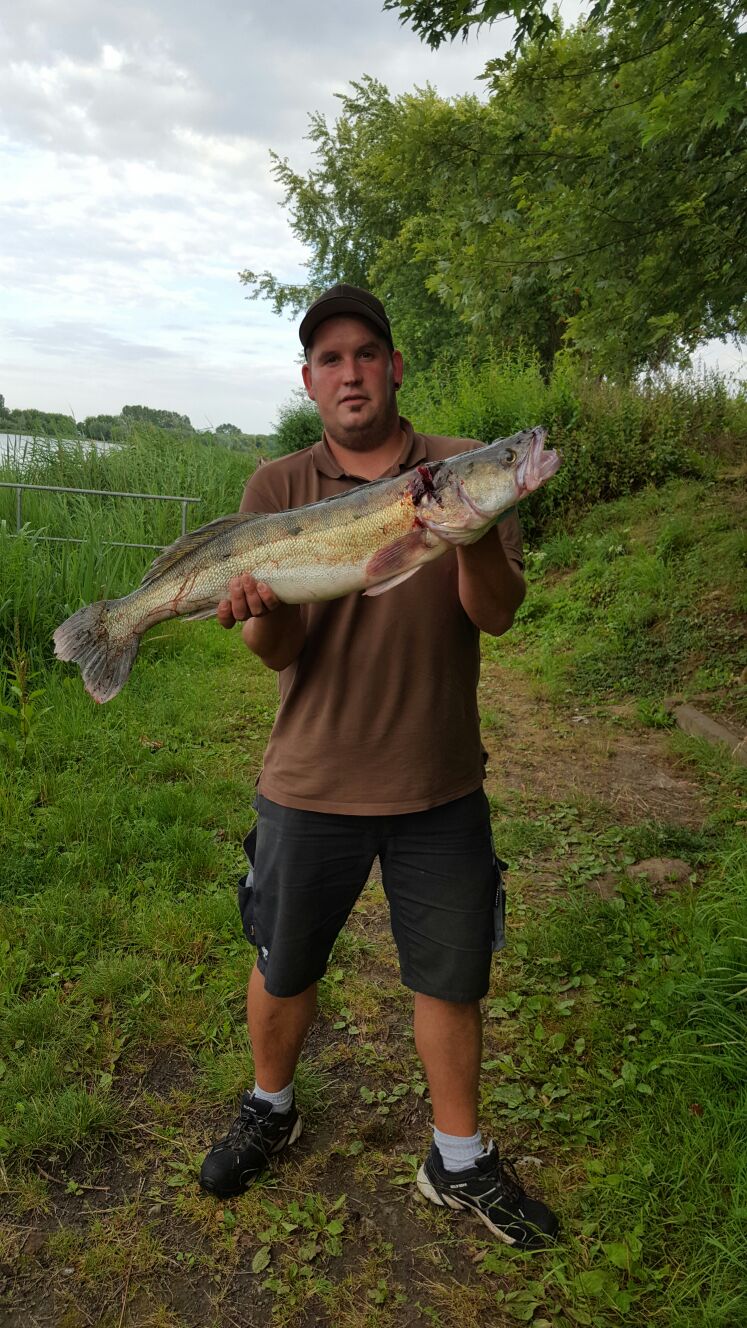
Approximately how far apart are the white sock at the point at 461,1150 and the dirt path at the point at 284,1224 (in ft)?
0.54

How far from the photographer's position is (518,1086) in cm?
284

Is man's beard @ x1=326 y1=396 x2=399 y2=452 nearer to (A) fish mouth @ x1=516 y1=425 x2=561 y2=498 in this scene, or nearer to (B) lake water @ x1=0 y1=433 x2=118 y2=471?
(A) fish mouth @ x1=516 y1=425 x2=561 y2=498

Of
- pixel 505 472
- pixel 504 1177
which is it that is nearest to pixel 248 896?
pixel 504 1177

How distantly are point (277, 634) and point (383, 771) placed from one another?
48 centimetres

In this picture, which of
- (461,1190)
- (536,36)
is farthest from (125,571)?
(461,1190)

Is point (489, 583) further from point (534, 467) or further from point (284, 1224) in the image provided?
point (284, 1224)

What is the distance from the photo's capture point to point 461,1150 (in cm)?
237

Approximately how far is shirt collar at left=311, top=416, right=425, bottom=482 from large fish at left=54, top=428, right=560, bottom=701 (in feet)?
0.65

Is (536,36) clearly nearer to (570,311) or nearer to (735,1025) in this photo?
(735,1025)

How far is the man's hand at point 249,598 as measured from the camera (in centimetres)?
218

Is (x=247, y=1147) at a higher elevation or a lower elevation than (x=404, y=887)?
lower

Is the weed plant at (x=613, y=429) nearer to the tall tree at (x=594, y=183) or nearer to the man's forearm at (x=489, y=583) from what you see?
the tall tree at (x=594, y=183)

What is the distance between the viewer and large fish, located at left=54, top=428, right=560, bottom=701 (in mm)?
1863

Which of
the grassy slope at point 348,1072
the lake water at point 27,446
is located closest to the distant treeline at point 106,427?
the lake water at point 27,446
